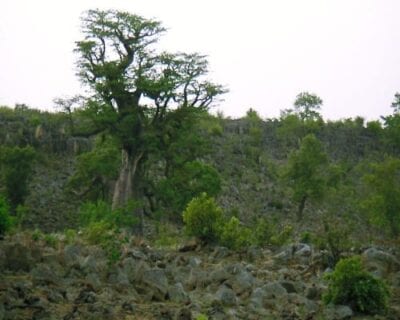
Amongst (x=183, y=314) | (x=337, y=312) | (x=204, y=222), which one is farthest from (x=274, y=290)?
(x=204, y=222)

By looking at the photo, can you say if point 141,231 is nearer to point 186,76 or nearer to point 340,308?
point 186,76

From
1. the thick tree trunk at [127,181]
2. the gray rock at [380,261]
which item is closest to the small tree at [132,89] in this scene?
the thick tree trunk at [127,181]

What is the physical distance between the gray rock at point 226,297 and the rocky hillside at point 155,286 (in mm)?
15

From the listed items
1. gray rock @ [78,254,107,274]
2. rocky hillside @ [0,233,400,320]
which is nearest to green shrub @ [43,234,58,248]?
rocky hillside @ [0,233,400,320]

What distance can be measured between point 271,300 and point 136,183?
17.4 m

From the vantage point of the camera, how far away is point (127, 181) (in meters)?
26.1

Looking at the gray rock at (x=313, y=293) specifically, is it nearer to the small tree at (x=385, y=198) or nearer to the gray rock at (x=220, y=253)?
the gray rock at (x=220, y=253)

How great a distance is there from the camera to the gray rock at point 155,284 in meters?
9.26

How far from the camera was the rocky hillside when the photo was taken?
8.07 metres

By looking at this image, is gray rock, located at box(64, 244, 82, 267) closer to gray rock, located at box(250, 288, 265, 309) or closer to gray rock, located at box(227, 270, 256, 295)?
gray rock, located at box(227, 270, 256, 295)

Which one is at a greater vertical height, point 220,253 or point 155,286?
point 220,253

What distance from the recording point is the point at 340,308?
919 centimetres

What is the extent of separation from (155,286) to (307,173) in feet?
87.0

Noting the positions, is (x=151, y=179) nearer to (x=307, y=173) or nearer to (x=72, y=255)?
(x=307, y=173)
